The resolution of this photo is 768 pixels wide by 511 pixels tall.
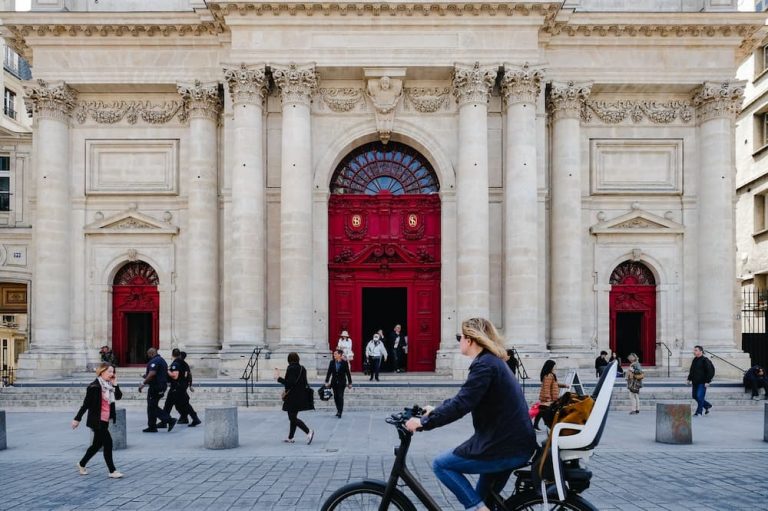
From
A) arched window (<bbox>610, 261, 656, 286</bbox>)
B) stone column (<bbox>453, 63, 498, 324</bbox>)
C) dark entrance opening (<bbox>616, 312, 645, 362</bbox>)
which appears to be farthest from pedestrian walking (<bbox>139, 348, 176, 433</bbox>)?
dark entrance opening (<bbox>616, 312, 645, 362</bbox>)

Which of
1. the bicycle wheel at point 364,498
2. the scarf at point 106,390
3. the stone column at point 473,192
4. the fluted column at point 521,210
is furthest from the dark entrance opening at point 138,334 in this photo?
the bicycle wheel at point 364,498

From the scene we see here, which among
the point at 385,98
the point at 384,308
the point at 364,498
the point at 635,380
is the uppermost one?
the point at 385,98

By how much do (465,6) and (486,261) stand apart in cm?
873

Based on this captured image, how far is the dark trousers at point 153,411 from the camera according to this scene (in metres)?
14.6

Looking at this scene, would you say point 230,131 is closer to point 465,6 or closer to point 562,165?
point 465,6

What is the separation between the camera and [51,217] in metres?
25.4

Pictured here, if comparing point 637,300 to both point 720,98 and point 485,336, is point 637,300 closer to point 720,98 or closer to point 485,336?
point 720,98

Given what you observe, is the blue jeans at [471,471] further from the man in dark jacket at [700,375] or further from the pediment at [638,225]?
the pediment at [638,225]

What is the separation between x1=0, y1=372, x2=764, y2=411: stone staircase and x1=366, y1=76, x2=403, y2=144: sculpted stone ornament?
31.4 ft

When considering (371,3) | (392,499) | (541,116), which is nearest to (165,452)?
(392,499)

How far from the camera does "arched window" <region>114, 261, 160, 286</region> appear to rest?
26797mm

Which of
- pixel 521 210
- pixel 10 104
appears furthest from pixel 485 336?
pixel 10 104

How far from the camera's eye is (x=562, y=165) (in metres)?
25.3

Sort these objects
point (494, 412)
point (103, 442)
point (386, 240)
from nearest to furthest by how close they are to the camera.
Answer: point (494, 412), point (103, 442), point (386, 240)
